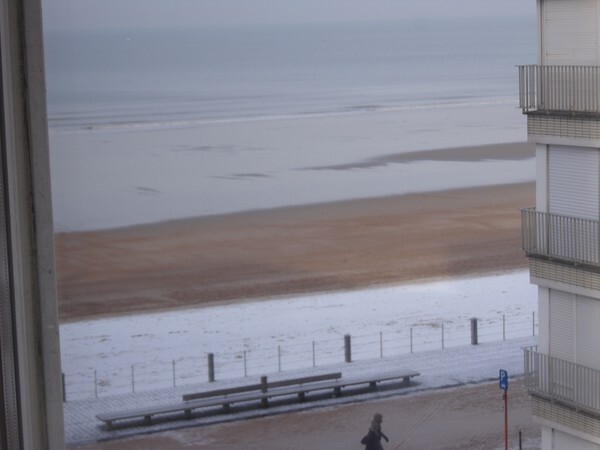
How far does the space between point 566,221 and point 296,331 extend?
161 inches

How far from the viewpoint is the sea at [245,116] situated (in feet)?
36.3

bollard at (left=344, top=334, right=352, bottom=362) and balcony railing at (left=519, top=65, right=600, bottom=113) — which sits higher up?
balcony railing at (left=519, top=65, right=600, bottom=113)

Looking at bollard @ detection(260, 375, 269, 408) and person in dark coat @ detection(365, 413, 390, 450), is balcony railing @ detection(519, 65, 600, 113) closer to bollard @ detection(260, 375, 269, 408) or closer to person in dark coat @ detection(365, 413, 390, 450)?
person in dark coat @ detection(365, 413, 390, 450)

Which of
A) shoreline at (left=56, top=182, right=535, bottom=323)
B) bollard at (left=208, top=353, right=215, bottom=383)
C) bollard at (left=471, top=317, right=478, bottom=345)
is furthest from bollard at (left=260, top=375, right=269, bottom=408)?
shoreline at (left=56, top=182, right=535, bottom=323)

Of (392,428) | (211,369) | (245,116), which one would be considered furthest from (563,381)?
(245,116)

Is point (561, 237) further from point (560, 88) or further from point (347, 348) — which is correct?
point (347, 348)

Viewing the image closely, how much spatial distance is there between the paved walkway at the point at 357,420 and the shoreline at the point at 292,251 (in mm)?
2153

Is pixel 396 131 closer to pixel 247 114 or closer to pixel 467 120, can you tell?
pixel 467 120

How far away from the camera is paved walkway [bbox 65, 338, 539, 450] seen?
16.8 ft

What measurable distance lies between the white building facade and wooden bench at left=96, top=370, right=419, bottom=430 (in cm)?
228

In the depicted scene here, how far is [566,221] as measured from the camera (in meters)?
3.53

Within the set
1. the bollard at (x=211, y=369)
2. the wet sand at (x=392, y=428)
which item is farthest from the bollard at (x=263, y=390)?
the bollard at (x=211, y=369)

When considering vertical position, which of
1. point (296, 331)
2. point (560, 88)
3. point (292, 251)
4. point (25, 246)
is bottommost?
point (296, 331)

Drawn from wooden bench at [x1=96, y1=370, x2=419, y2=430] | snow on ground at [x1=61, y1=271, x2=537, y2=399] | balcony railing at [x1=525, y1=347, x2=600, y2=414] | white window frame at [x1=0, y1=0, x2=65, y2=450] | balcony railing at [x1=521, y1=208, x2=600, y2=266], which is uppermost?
white window frame at [x1=0, y1=0, x2=65, y2=450]
